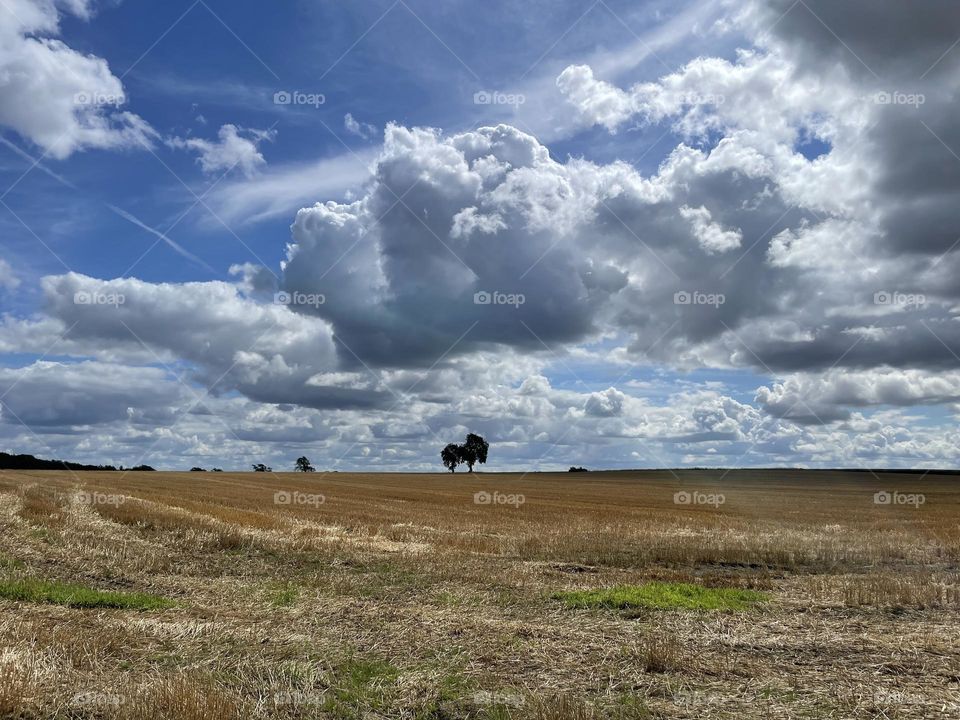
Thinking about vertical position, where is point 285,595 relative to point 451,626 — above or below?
below

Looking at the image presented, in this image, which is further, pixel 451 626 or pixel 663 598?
pixel 663 598

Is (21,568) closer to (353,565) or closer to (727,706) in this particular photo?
(353,565)

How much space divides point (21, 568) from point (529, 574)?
12.0 m

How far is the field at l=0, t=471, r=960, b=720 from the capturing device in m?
8.80

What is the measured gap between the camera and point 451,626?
12.4 m

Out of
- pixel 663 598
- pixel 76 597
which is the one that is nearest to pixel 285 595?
pixel 76 597

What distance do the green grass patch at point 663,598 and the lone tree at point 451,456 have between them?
147149 millimetres

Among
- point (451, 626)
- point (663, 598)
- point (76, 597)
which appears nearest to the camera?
point (451, 626)

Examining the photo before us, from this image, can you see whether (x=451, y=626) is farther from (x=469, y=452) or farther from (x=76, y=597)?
(x=469, y=452)

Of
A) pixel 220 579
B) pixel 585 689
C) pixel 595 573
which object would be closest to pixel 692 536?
pixel 595 573

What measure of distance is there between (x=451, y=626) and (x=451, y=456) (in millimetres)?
152277

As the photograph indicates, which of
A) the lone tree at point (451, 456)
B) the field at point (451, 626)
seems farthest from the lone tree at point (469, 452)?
the field at point (451, 626)

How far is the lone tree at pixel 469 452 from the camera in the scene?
6388 inches

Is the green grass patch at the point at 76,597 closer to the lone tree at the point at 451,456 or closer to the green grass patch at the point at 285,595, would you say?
the green grass patch at the point at 285,595
